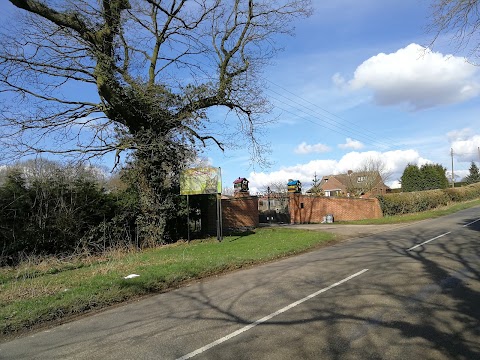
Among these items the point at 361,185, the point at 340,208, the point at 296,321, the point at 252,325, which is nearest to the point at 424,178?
the point at 361,185

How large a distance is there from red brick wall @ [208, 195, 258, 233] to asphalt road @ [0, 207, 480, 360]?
61.2 feet

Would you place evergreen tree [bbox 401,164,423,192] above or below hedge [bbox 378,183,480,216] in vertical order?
above

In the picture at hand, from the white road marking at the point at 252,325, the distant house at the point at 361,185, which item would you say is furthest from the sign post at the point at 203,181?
the distant house at the point at 361,185

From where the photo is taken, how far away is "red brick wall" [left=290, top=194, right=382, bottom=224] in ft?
115

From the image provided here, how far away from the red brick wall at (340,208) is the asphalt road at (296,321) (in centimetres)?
2554

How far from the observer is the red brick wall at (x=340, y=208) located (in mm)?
35062

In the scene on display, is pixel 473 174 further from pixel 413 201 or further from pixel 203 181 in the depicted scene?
pixel 203 181

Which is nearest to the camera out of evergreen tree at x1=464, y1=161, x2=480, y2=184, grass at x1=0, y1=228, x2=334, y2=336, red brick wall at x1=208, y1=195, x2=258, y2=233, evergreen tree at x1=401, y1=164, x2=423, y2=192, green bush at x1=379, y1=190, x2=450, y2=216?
grass at x1=0, y1=228, x2=334, y2=336

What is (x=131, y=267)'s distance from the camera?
11.7 m

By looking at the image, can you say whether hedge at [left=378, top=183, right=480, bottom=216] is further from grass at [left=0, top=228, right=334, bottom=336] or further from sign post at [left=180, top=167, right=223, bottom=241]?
grass at [left=0, top=228, right=334, bottom=336]

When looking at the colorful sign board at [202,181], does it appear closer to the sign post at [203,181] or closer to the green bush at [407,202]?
the sign post at [203,181]

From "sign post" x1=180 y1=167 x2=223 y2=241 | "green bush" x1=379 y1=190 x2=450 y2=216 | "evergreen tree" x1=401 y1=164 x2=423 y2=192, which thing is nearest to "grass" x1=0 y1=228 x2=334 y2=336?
"sign post" x1=180 y1=167 x2=223 y2=241

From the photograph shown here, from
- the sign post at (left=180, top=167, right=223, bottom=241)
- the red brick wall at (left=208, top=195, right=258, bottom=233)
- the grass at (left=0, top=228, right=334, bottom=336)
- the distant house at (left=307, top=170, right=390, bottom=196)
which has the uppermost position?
the distant house at (left=307, top=170, right=390, bottom=196)

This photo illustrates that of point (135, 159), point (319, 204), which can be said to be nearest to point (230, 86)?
point (135, 159)
